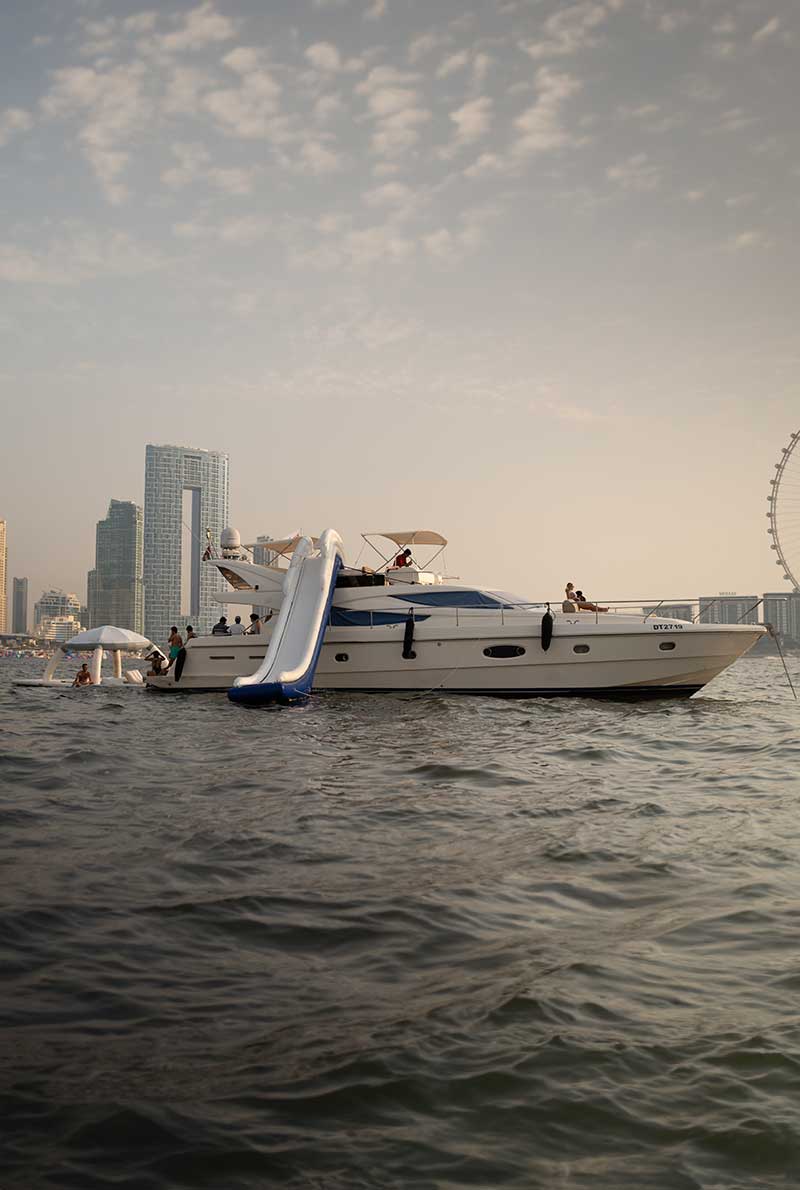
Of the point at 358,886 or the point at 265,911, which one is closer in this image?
the point at 265,911

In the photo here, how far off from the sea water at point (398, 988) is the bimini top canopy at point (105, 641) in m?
19.4

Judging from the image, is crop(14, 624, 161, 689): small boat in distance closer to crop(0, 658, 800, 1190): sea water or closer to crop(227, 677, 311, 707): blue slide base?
crop(227, 677, 311, 707): blue slide base

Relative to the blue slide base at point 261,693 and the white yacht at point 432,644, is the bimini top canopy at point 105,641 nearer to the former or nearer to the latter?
the white yacht at point 432,644

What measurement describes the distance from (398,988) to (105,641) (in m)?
25.8

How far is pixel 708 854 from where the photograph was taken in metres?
6.60

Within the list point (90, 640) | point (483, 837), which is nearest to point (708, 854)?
point (483, 837)

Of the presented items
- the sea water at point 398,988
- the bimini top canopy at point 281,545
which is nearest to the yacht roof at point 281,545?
the bimini top canopy at point 281,545

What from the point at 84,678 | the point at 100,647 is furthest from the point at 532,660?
the point at 84,678

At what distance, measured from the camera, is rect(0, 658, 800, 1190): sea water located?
283cm

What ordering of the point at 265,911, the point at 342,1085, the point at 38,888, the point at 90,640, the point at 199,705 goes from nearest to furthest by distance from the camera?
the point at 342,1085
the point at 265,911
the point at 38,888
the point at 199,705
the point at 90,640

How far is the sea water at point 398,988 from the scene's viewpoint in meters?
2.83

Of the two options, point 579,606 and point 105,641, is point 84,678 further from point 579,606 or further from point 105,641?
point 579,606

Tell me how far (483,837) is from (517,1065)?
3.83 metres

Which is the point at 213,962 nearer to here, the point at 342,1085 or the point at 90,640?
the point at 342,1085
